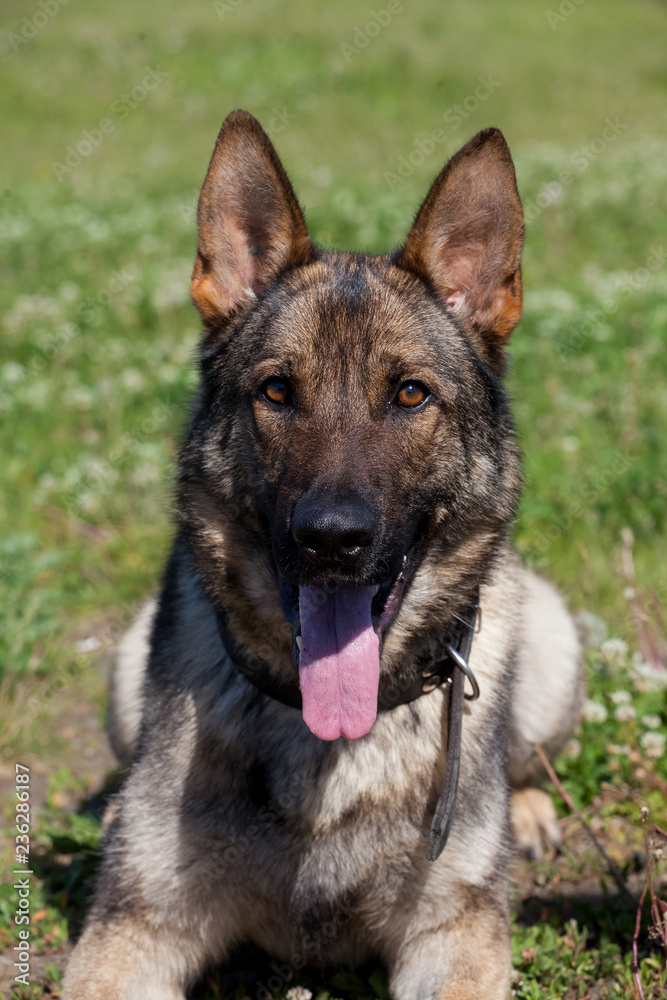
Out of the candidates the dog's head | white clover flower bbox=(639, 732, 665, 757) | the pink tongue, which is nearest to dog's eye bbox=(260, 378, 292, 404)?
the dog's head

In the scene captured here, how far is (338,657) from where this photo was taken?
2629 mm

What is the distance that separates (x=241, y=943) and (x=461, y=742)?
96 centimetres

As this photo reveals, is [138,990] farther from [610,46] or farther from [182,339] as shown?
[610,46]

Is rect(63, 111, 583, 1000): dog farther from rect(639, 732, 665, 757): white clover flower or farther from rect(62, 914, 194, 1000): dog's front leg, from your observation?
rect(639, 732, 665, 757): white clover flower

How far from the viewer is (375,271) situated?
3008 millimetres

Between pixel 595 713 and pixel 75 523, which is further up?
pixel 75 523

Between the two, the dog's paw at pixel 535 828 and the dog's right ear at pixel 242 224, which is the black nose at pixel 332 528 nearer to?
the dog's right ear at pixel 242 224

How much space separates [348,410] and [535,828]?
75.2 inches

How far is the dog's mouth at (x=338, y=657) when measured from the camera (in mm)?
2613

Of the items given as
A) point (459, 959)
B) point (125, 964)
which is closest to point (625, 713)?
point (459, 959)

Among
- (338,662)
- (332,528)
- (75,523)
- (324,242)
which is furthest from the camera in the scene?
(324,242)

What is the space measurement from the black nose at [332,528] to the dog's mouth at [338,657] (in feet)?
0.67

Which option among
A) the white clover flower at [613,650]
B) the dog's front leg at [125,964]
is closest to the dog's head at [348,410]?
the dog's front leg at [125,964]

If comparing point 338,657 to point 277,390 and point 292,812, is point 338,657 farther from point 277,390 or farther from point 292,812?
point 277,390
